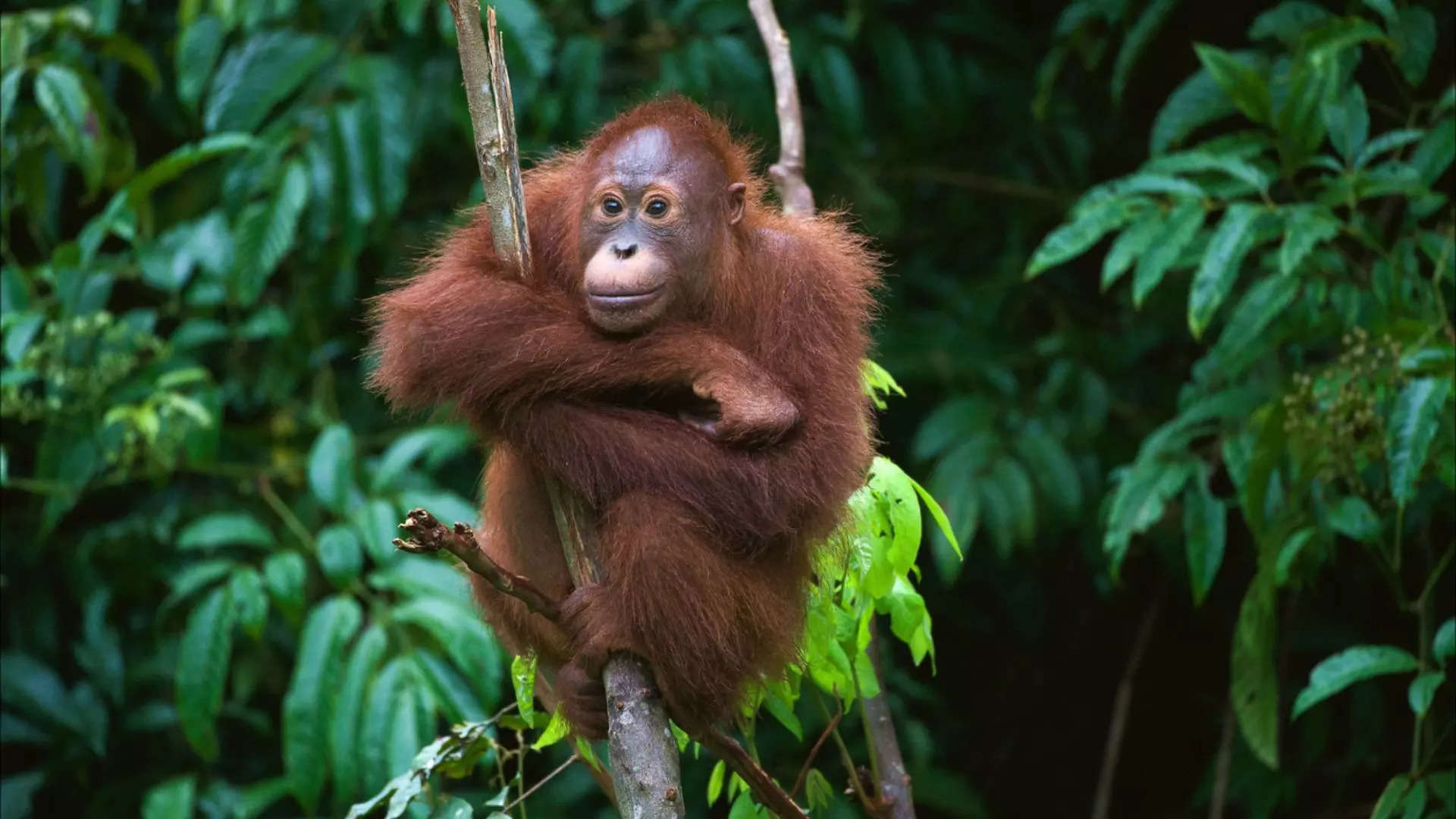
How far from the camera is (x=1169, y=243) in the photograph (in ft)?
10.4

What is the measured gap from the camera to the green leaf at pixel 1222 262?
121 inches

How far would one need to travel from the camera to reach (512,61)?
4.09 meters

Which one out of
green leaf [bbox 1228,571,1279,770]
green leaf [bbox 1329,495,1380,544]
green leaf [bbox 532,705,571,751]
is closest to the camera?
green leaf [bbox 532,705,571,751]

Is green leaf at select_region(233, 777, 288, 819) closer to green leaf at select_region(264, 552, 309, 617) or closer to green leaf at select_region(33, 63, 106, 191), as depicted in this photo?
green leaf at select_region(264, 552, 309, 617)

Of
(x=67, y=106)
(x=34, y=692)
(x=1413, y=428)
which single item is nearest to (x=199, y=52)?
(x=67, y=106)

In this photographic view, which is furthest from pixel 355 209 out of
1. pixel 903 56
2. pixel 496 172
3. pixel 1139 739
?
pixel 1139 739

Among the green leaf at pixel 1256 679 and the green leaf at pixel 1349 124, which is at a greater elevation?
the green leaf at pixel 1349 124

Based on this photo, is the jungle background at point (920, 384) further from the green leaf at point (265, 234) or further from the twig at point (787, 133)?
the twig at point (787, 133)

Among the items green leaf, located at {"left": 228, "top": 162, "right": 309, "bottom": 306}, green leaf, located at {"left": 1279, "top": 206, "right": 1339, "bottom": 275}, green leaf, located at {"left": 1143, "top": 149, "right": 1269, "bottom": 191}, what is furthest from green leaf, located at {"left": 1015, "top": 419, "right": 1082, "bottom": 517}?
green leaf, located at {"left": 228, "top": 162, "right": 309, "bottom": 306}

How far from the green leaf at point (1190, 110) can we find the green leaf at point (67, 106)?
109 inches

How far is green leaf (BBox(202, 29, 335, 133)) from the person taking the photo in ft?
13.4

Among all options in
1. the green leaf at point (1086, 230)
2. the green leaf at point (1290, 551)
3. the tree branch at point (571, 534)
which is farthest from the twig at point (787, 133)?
the green leaf at point (1290, 551)

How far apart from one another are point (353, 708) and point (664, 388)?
159 cm

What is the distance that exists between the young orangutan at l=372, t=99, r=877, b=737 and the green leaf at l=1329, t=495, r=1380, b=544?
1.26 metres
